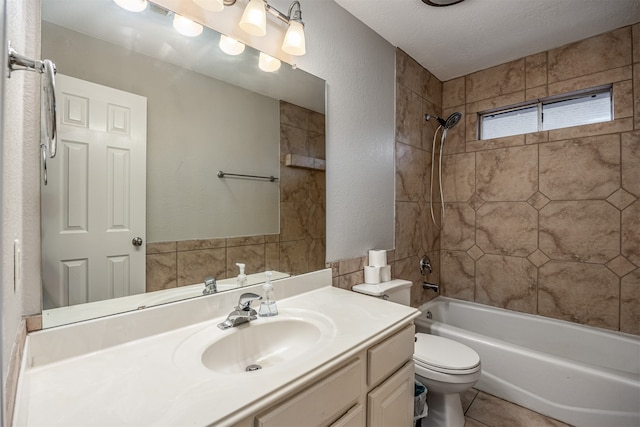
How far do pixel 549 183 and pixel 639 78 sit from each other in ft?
2.59

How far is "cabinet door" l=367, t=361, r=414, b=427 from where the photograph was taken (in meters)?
1.03

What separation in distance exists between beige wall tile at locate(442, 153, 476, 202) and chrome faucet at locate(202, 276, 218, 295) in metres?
2.26

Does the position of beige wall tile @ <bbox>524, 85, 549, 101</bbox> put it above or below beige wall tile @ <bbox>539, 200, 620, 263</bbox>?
above

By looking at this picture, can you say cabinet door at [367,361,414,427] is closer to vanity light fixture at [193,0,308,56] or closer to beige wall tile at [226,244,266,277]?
beige wall tile at [226,244,266,277]

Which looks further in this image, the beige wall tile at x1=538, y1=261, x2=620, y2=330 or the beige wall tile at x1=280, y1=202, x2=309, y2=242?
the beige wall tile at x1=538, y1=261, x2=620, y2=330

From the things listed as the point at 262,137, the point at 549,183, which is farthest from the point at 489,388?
the point at 262,137

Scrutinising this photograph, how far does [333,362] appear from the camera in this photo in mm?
830

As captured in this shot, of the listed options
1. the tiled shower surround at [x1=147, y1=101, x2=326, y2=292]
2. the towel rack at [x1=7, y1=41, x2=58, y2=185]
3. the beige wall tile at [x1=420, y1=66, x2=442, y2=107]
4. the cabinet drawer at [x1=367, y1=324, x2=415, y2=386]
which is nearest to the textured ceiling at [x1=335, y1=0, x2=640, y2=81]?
the beige wall tile at [x1=420, y1=66, x2=442, y2=107]

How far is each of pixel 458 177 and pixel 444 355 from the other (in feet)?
5.28

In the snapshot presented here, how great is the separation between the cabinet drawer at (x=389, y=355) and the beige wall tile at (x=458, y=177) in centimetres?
177

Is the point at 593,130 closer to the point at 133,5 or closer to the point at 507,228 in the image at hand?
the point at 507,228

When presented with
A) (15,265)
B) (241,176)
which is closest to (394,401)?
(241,176)

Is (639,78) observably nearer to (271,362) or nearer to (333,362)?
(333,362)

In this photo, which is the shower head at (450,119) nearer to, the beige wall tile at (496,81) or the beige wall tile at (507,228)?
the beige wall tile at (496,81)
